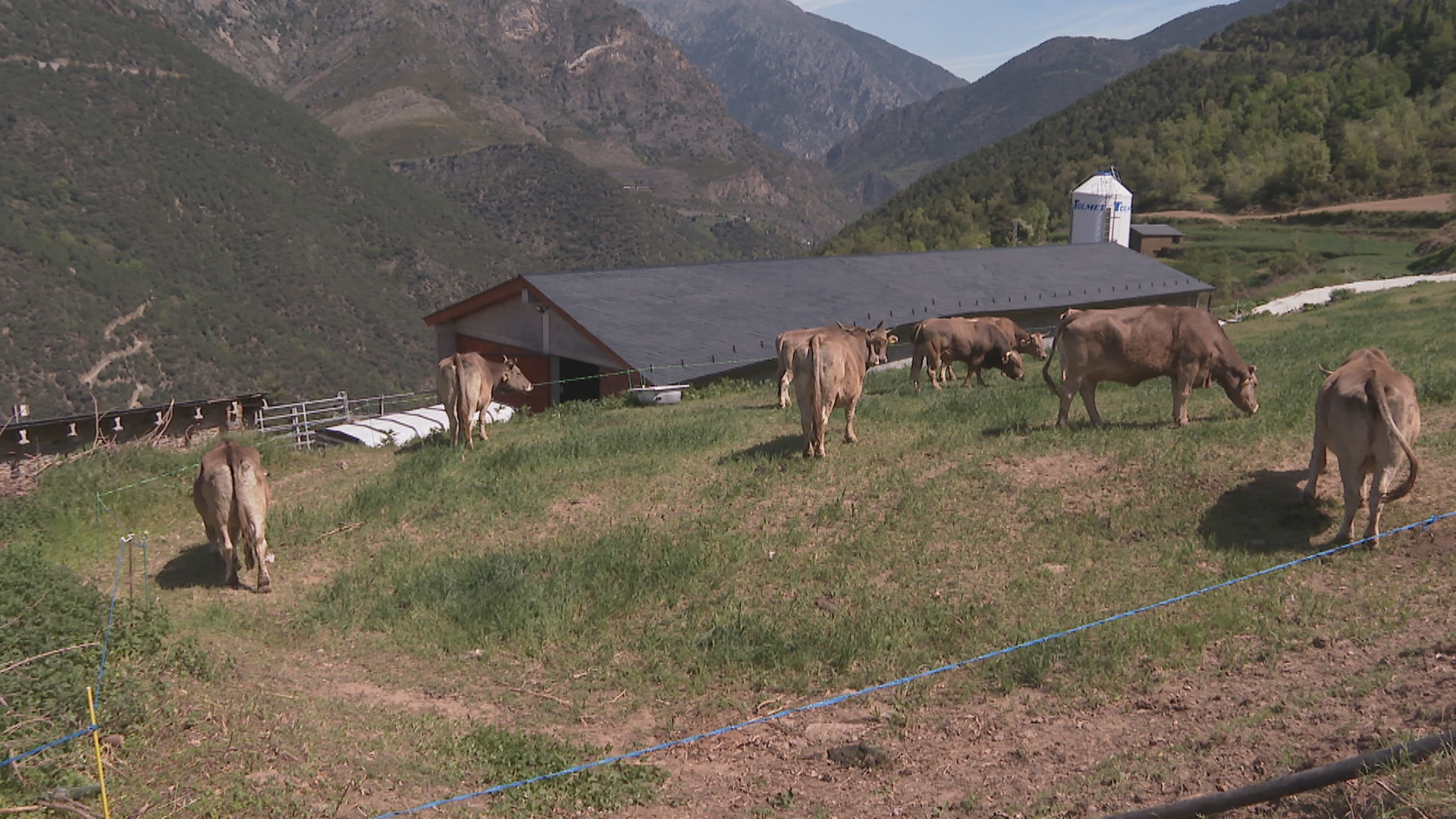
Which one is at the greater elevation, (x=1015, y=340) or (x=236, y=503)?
(x=1015, y=340)

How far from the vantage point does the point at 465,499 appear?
14.6 m

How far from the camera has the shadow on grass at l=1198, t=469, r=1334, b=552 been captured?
34.5 feet

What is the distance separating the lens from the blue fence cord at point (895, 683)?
7.27m

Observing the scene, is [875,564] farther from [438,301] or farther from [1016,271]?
[438,301]

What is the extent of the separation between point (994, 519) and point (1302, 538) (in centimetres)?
287

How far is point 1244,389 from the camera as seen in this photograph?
14750 millimetres

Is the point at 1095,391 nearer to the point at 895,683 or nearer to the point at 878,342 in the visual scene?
the point at 878,342

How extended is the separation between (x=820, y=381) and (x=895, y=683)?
628cm

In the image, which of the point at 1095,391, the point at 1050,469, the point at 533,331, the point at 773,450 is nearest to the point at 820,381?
the point at 773,450

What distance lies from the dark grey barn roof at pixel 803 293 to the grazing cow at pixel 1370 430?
17.5 meters

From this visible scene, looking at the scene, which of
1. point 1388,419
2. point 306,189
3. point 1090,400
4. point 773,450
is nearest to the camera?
point 1388,419

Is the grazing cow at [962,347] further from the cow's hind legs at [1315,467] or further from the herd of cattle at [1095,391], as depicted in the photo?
the cow's hind legs at [1315,467]

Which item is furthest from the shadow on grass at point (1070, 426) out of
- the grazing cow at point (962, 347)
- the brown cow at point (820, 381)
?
Answer: the grazing cow at point (962, 347)

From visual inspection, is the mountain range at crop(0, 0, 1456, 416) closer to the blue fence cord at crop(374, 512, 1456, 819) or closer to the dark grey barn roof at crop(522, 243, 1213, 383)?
the dark grey barn roof at crop(522, 243, 1213, 383)
